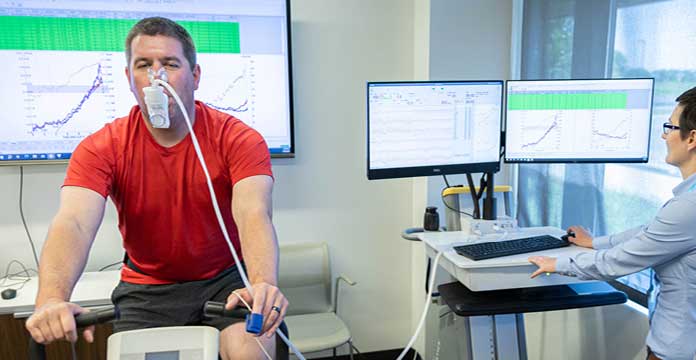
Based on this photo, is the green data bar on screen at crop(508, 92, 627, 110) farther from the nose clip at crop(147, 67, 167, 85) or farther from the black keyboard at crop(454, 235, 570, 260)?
the nose clip at crop(147, 67, 167, 85)

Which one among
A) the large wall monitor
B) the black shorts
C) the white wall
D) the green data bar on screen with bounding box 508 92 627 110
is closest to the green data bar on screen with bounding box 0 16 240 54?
the large wall monitor

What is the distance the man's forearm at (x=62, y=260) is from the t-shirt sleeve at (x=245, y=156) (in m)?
0.43

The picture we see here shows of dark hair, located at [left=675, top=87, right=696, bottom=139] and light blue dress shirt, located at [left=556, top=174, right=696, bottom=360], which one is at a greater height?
dark hair, located at [left=675, top=87, right=696, bottom=139]

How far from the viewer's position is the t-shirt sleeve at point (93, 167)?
54.1 inches

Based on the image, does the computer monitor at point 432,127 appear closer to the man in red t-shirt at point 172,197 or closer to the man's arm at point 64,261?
the man in red t-shirt at point 172,197

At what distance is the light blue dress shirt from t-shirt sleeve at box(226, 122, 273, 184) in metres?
0.99

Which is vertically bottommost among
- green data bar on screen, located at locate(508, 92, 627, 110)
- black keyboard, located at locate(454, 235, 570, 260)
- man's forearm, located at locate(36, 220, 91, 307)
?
black keyboard, located at locate(454, 235, 570, 260)

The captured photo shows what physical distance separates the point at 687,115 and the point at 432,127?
793 millimetres

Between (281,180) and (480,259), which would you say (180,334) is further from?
(281,180)

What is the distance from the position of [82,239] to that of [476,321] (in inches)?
52.3

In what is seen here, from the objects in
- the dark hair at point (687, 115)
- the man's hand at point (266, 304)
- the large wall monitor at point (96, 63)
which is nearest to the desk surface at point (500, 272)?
the dark hair at point (687, 115)

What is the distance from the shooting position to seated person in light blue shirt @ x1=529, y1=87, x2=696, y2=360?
142 centimetres

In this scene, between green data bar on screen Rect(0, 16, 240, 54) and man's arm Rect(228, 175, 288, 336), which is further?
green data bar on screen Rect(0, 16, 240, 54)

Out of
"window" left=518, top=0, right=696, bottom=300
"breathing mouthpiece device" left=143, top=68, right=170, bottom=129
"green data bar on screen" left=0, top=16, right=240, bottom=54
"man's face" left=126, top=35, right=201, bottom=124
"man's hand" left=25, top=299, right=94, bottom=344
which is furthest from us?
"green data bar on screen" left=0, top=16, right=240, bottom=54
